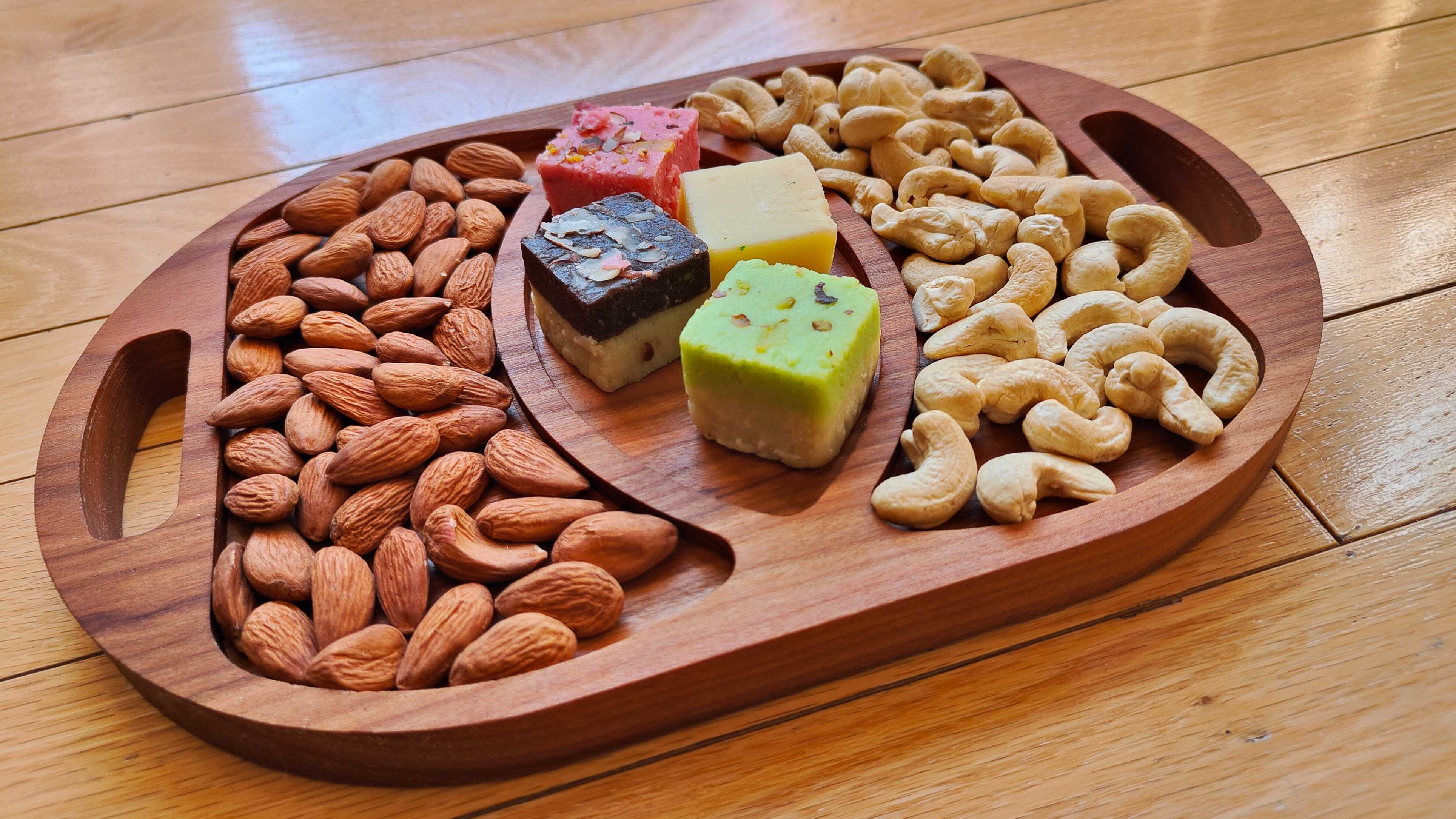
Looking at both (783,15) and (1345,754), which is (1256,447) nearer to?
(1345,754)

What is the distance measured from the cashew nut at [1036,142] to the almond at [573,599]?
90 cm

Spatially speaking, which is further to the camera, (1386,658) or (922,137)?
(922,137)

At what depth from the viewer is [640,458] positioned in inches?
47.4

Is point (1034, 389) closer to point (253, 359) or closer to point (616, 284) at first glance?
point (616, 284)

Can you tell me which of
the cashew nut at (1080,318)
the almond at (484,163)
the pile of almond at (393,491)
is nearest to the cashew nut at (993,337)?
the cashew nut at (1080,318)

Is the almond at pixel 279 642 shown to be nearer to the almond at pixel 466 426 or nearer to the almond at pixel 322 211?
the almond at pixel 466 426

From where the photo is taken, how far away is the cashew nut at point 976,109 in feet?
5.16

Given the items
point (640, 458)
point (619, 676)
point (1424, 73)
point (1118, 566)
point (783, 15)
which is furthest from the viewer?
point (783, 15)

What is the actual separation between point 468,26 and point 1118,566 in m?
1.73

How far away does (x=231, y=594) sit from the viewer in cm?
104

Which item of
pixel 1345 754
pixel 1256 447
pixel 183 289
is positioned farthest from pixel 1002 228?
pixel 183 289

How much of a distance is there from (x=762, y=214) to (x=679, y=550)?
1.57 feet

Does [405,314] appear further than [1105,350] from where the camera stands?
Yes

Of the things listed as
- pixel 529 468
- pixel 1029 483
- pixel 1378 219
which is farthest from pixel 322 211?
pixel 1378 219
